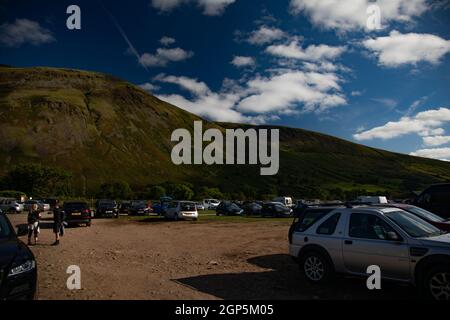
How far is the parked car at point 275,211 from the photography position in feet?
130

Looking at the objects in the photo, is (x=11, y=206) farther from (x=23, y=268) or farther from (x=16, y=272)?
(x=16, y=272)

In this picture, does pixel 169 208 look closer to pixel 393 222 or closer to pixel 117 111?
pixel 393 222

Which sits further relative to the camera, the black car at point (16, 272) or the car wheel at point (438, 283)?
the car wheel at point (438, 283)

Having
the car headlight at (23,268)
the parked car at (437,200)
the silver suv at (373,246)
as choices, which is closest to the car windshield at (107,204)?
the parked car at (437,200)

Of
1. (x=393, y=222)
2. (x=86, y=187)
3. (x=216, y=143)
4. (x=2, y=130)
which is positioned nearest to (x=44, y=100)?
(x=2, y=130)

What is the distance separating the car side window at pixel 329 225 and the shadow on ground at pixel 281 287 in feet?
3.85

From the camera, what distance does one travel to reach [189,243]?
17.8m

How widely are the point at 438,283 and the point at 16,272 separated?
7.25 metres

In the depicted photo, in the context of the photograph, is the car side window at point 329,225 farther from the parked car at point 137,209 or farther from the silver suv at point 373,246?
the parked car at point 137,209

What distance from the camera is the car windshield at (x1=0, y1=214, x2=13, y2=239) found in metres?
7.80

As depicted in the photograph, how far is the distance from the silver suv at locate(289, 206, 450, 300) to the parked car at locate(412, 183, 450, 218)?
8.61 meters

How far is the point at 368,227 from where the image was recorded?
8.48m

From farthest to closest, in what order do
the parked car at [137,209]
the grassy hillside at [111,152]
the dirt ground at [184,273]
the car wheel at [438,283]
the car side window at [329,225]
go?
the grassy hillside at [111,152] < the parked car at [137,209] < the car side window at [329,225] < the dirt ground at [184,273] < the car wheel at [438,283]
